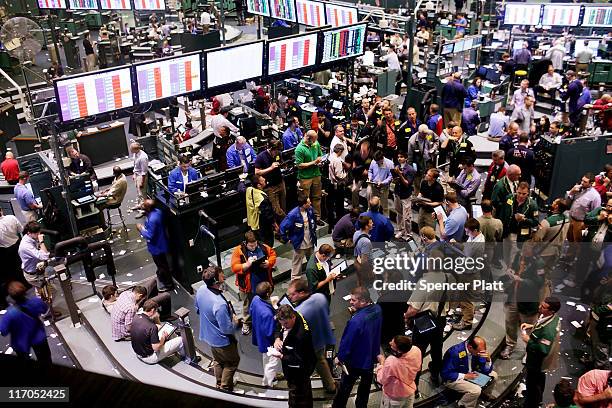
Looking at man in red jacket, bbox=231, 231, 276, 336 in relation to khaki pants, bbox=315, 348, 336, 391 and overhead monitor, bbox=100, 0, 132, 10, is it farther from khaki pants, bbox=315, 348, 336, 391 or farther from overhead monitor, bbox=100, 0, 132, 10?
overhead monitor, bbox=100, 0, 132, 10

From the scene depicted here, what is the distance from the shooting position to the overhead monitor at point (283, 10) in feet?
53.0

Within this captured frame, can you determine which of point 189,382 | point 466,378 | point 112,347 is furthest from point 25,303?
point 466,378

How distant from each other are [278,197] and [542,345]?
480 cm

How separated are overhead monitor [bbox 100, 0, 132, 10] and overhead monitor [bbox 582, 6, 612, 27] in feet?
47.5

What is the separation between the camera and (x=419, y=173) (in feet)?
32.9

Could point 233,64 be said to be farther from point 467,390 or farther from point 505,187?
point 467,390

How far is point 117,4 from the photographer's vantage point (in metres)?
19.2

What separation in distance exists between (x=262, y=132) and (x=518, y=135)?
4678mm

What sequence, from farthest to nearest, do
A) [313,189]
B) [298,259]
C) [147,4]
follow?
1. [147,4]
2. [313,189]
3. [298,259]

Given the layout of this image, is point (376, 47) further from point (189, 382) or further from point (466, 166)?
point (189, 382)

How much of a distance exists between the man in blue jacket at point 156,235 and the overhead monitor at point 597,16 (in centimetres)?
1508

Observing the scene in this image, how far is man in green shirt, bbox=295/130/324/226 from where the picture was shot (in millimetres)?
9094

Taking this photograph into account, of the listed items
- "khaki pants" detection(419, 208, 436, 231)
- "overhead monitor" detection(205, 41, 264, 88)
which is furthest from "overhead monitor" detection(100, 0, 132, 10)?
"khaki pants" detection(419, 208, 436, 231)

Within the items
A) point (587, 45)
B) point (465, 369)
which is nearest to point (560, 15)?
point (587, 45)
